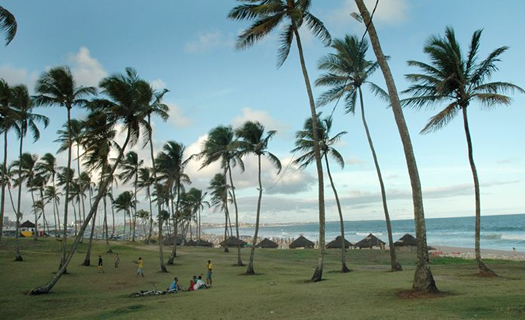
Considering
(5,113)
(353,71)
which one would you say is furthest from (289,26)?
(5,113)

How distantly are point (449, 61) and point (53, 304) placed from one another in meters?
20.1

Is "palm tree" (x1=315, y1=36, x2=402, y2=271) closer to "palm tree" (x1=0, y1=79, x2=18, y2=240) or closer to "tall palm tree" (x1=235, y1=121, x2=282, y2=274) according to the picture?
"tall palm tree" (x1=235, y1=121, x2=282, y2=274)

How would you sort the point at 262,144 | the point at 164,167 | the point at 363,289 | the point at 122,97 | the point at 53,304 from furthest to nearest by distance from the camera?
1. the point at 164,167
2. the point at 262,144
3. the point at 122,97
4. the point at 53,304
5. the point at 363,289

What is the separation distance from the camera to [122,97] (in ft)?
68.6

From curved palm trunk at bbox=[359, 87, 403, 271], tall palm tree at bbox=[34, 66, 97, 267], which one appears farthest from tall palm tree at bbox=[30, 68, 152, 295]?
curved palm trunk at bbox=[359, 87, 403, 271]

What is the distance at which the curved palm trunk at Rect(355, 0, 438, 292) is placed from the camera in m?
10.8

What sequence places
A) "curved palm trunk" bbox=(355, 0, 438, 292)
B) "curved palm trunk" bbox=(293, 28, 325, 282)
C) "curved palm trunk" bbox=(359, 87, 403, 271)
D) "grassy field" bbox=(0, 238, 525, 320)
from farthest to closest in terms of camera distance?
"curved palm trunk" bbox=(359, 87, 403, 271)
"curved palm trunk" bbox=(293, 28, 325, 282)
"curved palm trunk" bbox=(355, 0, 438, 292)
"grassy field" bbox=(0, 238, 525, 320)

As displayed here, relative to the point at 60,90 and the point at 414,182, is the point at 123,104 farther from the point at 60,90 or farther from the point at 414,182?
the point at 414,182

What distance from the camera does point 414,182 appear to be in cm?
1121

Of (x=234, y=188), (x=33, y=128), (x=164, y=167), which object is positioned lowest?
(x=234, y=188)

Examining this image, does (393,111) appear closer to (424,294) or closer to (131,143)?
(424,294)

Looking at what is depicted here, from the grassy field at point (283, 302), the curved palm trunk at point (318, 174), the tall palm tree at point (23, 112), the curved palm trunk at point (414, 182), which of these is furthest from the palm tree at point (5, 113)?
the curved palm trunk at point (414, 182)

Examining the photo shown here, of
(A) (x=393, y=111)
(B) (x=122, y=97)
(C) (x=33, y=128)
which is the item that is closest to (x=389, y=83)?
(A) (x=393, y=111)

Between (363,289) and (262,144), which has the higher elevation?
(262,144)
